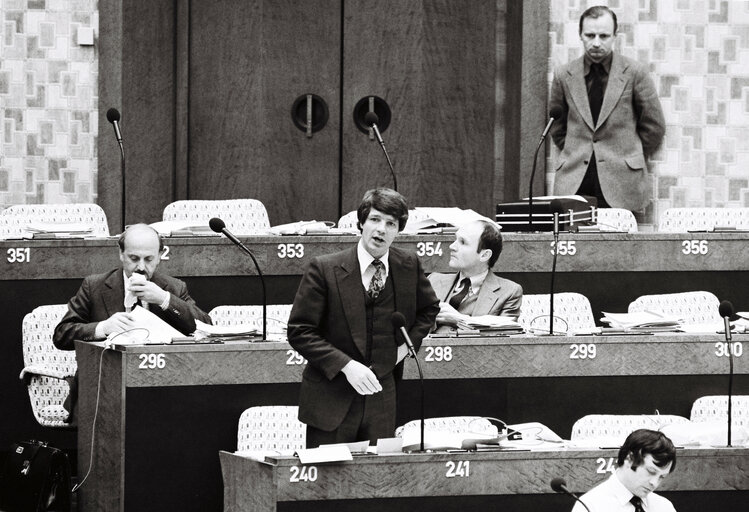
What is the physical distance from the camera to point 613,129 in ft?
25.3

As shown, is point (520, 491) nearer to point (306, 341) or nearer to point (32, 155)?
point (306, 341)

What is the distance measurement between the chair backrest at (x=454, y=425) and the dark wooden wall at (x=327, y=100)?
343 cm

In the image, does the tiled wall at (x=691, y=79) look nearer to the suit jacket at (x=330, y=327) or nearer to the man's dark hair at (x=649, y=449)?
the suit jacket at (x=330, y=327)

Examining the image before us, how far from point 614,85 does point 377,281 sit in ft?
11.0

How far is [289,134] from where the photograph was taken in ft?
27.9

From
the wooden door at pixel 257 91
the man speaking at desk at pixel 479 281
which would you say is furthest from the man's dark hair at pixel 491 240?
the wooden door at pixel 257 91

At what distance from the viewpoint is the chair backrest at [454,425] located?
4.88 meters

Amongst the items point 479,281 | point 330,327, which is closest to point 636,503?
point 330,327

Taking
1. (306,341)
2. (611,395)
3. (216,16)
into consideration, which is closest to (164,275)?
(306,341)

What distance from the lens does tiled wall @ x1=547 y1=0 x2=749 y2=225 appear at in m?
8.21

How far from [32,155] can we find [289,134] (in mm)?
1455

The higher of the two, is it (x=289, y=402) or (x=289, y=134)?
(x=289, y=134)

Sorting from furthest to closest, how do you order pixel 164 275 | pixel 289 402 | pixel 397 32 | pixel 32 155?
pixel 397 32 < pixel 32 155 < pixel 164 275 < pixel 289 402

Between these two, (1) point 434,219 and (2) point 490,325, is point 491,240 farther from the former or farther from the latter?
(1) point 434,219
